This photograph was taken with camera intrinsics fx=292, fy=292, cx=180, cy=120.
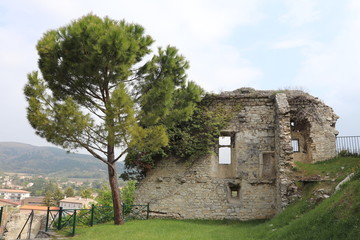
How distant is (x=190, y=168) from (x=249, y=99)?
4.30 metres

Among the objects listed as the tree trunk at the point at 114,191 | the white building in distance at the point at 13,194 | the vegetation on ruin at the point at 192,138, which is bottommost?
the white building in distance at the point at 13,194

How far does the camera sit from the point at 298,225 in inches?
275

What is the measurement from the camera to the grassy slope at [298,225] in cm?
576

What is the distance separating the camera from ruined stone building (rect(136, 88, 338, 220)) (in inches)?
508

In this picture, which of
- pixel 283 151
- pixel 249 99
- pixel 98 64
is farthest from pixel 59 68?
pixel 283 151

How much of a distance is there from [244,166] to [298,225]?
20.7 ft

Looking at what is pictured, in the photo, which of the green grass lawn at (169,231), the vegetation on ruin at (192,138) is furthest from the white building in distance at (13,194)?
the green grass lawn at (169,231)

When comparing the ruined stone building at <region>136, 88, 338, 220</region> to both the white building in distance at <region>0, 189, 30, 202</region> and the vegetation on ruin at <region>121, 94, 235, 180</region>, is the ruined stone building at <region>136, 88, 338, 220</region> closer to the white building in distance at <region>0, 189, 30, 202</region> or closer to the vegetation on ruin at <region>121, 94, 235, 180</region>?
the vegetation on ruin at <region>121, 94, 235, 180</region>

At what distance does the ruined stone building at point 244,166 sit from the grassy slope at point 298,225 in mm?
787

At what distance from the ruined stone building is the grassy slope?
0.79 meters

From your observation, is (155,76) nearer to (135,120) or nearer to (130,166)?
(135,120)

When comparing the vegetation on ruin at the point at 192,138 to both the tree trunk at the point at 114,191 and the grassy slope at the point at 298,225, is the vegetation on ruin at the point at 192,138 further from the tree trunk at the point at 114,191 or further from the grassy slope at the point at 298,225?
the grassy slope at the point at 298,225

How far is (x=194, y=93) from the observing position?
42.0 ft

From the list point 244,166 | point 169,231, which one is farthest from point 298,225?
point 244,166
